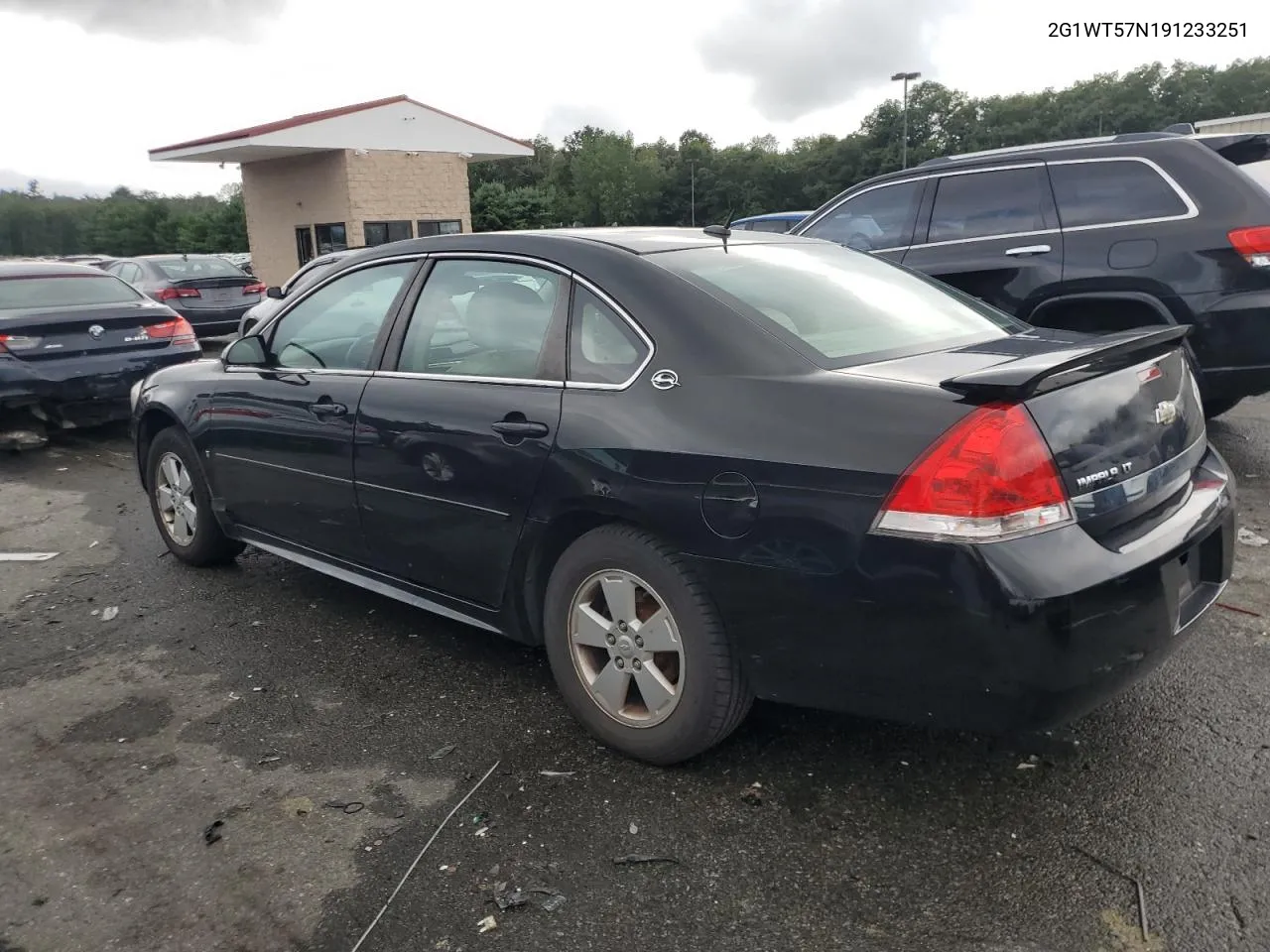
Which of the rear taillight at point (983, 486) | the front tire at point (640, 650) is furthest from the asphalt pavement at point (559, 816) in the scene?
the rear taillight at point (983, 486)

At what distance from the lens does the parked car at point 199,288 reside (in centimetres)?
1513

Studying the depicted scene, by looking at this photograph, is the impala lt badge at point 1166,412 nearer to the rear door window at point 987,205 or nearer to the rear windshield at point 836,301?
the rear windshield at point 836,301

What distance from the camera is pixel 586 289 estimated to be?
327cm

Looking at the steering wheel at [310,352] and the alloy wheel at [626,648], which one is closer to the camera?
the alloy wheel at [626,648]

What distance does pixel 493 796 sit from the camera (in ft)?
9.77

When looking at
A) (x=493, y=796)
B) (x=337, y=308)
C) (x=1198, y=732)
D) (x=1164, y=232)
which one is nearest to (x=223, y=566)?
(x=337, y=308)

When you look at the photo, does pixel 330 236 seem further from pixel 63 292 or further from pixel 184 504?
pixel 184 504

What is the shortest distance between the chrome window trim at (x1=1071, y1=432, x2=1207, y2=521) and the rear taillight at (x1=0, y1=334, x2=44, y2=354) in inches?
319

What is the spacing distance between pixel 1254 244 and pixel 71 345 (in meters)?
8.26

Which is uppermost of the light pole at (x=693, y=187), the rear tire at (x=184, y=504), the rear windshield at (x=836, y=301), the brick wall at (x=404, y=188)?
the light pole at (x=693, y=187)

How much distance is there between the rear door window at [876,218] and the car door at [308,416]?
3545mm

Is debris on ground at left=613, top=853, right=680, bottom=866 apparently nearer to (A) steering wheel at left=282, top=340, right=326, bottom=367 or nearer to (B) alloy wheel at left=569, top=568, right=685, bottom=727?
(B) alloy wheel at left=569, top=568, right=685, bottom=727

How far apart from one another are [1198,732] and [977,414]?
4.86 feet

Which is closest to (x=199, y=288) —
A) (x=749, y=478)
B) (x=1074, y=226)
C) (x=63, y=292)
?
(x=63, y=292)
